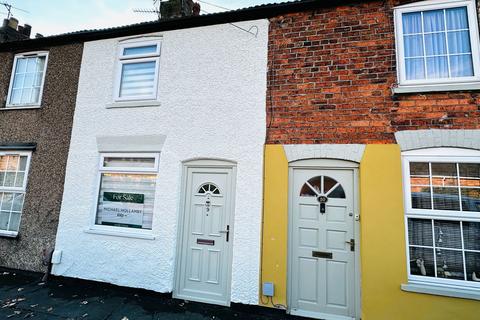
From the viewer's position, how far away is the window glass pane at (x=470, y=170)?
3739mm

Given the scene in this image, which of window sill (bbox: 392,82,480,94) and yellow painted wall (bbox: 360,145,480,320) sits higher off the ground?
window sill (bbox: 392,82,480,94)

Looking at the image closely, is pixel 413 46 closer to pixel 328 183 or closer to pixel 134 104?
pixel 328 183

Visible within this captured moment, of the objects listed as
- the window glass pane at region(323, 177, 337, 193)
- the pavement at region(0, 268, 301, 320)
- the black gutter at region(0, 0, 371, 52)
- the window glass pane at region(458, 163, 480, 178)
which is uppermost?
the black gutter at region(0, 0, 371, 52)

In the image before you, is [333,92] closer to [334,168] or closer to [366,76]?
[366,76]

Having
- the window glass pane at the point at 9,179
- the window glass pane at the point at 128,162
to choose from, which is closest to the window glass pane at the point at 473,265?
the window glass pane at the point at 128,162

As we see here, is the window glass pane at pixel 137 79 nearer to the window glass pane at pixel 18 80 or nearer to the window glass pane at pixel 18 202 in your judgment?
the window glass pane at pixel 18 80

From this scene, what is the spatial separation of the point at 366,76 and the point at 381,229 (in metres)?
2.44

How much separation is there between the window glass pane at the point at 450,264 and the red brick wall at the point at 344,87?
180cm

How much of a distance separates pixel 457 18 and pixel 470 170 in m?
2.44

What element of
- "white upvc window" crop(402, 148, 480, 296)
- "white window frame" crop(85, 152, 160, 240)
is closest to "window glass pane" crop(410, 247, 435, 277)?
"white upvc window" crop(402, 148, 480, 296)

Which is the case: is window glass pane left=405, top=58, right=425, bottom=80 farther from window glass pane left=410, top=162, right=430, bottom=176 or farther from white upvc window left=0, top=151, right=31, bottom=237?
white upvc window left=0, top=151, right=31, bottom=237

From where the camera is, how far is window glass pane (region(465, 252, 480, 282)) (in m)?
3.58

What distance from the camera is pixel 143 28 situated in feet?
18.1

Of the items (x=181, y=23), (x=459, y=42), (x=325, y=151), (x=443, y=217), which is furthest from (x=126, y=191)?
(x=459, y=42)
